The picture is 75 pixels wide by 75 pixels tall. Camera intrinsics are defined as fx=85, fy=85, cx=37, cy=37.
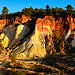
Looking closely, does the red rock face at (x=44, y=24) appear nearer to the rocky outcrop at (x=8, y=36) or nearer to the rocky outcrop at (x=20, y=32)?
the rocky outcrop at (x=20, y=32)

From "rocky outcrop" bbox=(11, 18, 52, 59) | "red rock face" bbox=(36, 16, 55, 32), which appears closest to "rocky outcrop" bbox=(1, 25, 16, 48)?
"rocky outcrop" bbox=(11, 18, 52, 59)

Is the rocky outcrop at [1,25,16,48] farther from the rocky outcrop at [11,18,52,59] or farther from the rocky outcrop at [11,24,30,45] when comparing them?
the rocky outcrop at [11,18,52,59]

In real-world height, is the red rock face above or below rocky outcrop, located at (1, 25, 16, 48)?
above

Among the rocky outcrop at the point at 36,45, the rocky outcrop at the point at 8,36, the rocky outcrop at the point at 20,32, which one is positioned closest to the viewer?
the rocky outcrop at the point at 36,45

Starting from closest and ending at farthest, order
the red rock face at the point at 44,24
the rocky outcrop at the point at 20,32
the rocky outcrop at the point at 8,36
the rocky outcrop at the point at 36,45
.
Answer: the rocky outcrop at the point at 36,45 < the red rock face at the point at 44,24 < the rocky outcrop at the point at 20,32 < the rocky outcrop at the point at 8,36

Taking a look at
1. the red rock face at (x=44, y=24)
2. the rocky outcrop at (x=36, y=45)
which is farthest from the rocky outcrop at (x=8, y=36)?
the red rock face at (x=44, y=24)

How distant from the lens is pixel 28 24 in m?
28.8

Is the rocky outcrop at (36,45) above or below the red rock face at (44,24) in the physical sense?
below

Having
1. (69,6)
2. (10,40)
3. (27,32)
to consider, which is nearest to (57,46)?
(27,32)

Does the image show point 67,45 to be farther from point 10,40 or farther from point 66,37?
point 10,40

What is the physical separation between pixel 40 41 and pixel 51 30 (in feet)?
17.1

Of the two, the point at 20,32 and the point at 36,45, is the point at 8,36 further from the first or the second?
the point at 36,45

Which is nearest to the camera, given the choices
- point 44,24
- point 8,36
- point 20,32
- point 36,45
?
point 36,45

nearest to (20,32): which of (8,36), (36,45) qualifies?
(8,36)
